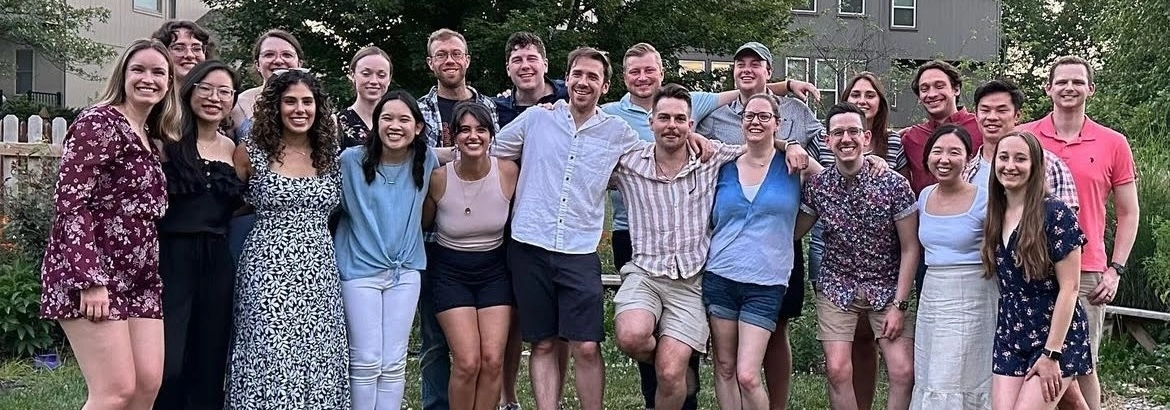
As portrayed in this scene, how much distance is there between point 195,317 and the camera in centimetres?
475

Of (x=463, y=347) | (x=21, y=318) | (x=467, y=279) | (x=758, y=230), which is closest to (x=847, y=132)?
(x=758, y=230)

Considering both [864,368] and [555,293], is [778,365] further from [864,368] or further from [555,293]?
[555,293]

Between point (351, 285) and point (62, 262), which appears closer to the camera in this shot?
point (62, 262)

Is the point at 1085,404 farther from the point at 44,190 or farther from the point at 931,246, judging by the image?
the point at 44,190

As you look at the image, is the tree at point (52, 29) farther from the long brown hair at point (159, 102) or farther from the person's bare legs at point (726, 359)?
the person's bare legs at point (726, 359)

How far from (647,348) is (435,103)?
5.83ft

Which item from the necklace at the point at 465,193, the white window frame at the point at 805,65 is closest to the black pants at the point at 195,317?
the necklace at the point at 465,193

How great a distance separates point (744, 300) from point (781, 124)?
1151mm

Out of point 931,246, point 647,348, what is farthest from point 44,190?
point 931,246

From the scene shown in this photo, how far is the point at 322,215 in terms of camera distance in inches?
195

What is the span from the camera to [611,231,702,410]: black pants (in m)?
5.96

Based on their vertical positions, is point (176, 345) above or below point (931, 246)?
below

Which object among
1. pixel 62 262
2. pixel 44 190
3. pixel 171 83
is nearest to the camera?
pixel 62 262

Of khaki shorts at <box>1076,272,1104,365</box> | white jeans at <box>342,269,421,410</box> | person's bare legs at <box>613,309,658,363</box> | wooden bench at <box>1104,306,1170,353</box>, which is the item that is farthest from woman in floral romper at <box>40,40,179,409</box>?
wooden bench at <box>1104,306,1170,353</box>
